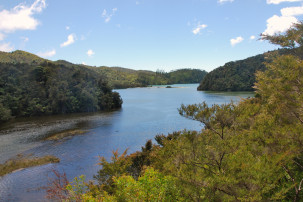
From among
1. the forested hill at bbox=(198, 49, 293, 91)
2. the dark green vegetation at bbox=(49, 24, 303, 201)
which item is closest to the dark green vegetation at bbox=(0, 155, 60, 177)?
the dark green vegetation at bbox=(49, 24, 303, 201)

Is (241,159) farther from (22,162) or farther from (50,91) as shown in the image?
(50,91)

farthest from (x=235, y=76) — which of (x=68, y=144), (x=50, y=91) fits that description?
(x=68, y=144)

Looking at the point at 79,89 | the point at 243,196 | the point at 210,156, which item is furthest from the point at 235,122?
the point at 79,89

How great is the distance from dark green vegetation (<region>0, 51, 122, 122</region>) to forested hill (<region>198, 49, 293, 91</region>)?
65604 millimetres

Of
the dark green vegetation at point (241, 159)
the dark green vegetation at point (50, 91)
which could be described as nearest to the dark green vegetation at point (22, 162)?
the dark green vegetation at point (241, 159)

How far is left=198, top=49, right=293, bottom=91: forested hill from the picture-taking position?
328ft

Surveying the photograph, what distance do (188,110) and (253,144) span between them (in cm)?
266

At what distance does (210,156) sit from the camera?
6.32 metres

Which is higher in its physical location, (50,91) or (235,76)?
(235,76)

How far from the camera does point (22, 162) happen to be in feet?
70.9

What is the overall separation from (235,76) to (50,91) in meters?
88.3

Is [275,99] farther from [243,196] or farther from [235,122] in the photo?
[243,196]

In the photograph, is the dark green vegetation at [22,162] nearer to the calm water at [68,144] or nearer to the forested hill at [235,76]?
the calm water at [68,144]

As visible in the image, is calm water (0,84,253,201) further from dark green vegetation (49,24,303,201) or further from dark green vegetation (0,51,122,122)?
dark green vegetation (0,51,122,122)
